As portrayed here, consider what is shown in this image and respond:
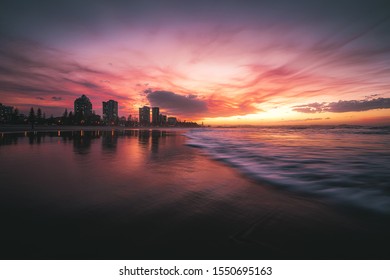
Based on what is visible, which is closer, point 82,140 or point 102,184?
point 102,184

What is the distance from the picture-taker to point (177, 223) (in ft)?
10.8

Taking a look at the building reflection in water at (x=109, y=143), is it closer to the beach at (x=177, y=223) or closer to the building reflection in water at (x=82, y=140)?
the building reflection in water at (x=82, y=140)

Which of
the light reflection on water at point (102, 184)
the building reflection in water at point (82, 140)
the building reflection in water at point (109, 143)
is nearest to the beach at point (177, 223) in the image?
the light reflection on water at point (102, 184)

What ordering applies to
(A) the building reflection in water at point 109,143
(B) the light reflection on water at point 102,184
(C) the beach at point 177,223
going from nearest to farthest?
(C) the beach at point 177,223 → (B) the light reflection on water at point 102,184 → (A) the building reflection in water at point 109,143

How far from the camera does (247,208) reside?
13.1 ft

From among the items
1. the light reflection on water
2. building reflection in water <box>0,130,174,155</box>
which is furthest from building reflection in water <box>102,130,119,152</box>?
the light reflection on water

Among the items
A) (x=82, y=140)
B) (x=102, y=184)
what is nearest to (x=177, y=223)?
(x=102, y=184)

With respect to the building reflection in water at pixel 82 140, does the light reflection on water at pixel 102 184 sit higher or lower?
lower

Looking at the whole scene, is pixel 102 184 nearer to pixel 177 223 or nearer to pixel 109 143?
pixel 177 223

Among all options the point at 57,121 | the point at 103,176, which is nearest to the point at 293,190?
the point at 103,176

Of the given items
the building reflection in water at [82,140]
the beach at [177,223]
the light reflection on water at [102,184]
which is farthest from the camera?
the building reflection in water at [82,140]

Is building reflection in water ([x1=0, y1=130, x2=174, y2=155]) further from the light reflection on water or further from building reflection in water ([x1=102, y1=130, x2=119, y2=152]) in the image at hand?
the light reflection on water

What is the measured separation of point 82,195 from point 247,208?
4.11 meters

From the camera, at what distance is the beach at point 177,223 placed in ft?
8.50
